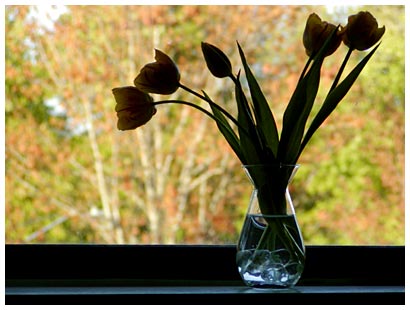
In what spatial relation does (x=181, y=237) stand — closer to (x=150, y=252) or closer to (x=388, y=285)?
(x=150, y=252)

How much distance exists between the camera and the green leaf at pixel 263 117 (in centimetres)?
106

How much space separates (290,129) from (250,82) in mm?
89

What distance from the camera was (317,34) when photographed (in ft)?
3.51

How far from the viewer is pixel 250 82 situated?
3.50 ft

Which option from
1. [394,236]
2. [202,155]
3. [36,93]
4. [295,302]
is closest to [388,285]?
[295,302]

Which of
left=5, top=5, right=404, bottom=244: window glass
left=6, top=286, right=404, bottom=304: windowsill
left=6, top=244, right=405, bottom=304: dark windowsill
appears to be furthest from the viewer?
left=5, top=5, right=404, bottom=244: window glass

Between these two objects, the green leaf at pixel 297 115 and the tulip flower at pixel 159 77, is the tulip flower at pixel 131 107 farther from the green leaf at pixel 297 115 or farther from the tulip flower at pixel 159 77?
the green leaf at pixel 297 115

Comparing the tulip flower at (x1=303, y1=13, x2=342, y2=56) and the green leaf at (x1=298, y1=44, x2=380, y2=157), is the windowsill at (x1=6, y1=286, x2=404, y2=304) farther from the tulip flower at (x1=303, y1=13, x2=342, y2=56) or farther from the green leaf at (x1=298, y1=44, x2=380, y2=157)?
the tulip flower at (x1=303, y1=13, x2=342, y2=56)

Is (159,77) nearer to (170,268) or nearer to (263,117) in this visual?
(263,117)

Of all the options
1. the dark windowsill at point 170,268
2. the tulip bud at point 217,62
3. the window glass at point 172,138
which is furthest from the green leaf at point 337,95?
the window glass at point 172,138

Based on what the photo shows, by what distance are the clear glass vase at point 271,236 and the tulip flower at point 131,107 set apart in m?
0.16

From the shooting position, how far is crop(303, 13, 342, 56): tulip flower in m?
1.07

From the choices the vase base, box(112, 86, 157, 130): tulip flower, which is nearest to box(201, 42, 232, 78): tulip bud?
box(112, 86, 157, 130): tulip flower

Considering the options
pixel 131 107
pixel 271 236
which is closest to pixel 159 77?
pixel 131 107
